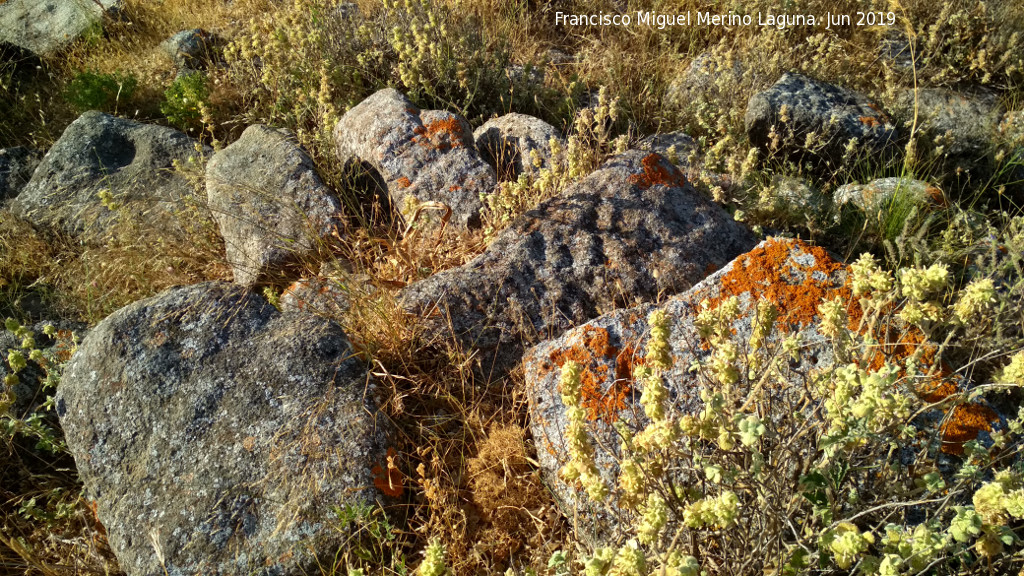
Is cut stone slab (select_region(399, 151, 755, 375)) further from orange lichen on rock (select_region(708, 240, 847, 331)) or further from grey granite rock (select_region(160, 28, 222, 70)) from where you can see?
grey granite rock (select_region(160, 28, 222, 70))

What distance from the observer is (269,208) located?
12.0 ft

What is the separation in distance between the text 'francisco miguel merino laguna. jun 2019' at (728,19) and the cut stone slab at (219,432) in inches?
151

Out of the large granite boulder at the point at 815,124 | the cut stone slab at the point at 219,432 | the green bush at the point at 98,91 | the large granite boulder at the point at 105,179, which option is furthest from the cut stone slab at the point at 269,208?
the large granite boulder at the point at 815,124

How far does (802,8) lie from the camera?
17.5 ft

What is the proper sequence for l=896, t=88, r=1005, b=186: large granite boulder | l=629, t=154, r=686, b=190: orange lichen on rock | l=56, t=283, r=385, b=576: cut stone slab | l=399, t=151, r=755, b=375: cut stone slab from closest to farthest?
l=56, t=283, r=385, b=576: cut stone slab < l=399, t=151, r=755, b=375: cut stone slab < l=629, t=154, r=686, b=190: orange lichen on rock < l=896, t=88, r=1005, b=186: large granite boulder

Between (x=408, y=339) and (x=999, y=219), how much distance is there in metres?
3.73

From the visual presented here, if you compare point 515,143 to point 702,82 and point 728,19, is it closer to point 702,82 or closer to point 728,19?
point 702,82

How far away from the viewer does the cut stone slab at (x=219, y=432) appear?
7.91 ft

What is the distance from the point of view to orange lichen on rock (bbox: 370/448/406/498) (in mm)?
2559

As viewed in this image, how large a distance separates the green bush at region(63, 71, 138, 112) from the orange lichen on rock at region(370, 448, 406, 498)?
3950 mm

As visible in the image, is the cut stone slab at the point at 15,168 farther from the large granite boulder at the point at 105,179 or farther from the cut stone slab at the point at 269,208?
the cut stone slab at the point at 269,208

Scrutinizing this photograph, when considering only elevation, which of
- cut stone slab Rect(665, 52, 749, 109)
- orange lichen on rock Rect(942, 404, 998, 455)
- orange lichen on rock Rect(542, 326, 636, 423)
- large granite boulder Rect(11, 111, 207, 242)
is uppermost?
large granite boulder Rect(11, 111, 207, 242)

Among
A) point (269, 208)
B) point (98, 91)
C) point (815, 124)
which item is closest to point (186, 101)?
point (98, 91)

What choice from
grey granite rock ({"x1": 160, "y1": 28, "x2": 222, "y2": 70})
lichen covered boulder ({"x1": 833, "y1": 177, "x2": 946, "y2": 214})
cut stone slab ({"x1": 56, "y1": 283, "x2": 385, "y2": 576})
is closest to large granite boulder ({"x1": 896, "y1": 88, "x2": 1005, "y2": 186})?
lichen covered boulder ({"x1": 833, "y1": 177, "x2": 946, "y2": 214})
